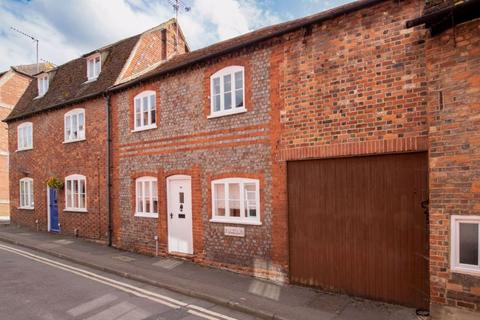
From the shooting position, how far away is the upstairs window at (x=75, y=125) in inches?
513

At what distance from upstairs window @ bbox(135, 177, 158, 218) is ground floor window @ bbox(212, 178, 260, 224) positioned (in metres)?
2.74

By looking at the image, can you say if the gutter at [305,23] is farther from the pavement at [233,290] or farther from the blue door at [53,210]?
the blue door at [53,210]

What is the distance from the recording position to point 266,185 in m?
7.57

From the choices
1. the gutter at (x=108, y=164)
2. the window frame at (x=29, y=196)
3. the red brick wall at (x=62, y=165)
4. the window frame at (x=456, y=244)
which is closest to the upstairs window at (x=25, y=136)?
the red brick wall at (x=62, y=165)

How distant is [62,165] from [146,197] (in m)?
5.89

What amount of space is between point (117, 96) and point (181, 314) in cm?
870

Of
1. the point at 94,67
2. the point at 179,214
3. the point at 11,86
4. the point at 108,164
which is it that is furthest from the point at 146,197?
the point at 11,86

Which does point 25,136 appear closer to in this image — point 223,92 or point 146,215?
point 146,215

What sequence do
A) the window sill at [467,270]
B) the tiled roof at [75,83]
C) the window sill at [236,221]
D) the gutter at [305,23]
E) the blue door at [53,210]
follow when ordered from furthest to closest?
1. the blue door at [53,210]
2. the tiled roof at [75,83]
3. the window sill at [236,221]
4. the gutter at [305,23]
5. the window sill at [467,270]

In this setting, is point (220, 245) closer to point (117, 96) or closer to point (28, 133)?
point (117, 96)

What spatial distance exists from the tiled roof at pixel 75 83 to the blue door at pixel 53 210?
4.04 m

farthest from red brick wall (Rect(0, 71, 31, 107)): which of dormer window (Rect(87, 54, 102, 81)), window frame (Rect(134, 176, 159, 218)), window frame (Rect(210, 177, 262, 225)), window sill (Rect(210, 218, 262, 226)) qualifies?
window sill (Rect(210, 218, 262, 226))

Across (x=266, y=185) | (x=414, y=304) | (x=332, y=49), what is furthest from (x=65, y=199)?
(x=414, y=304)

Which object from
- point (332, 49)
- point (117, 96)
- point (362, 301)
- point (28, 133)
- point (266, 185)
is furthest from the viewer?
point (28, 133)
